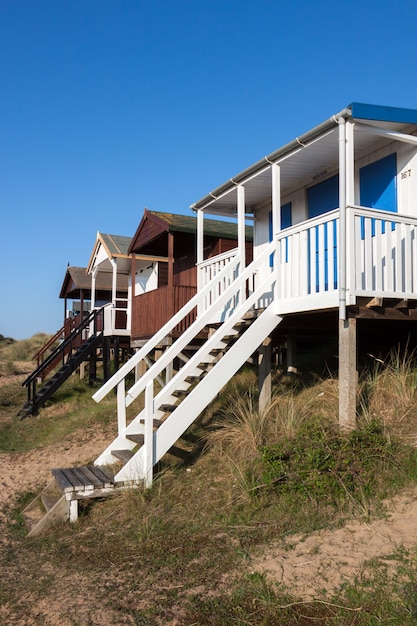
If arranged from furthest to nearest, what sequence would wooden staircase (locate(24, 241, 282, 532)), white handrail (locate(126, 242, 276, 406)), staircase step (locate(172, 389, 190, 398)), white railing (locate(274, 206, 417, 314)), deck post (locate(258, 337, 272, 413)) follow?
deck post (locate(258, 337, 272, 413)) < staircase step (locate(172, 389, 190, 398)) < white handrail (locate(126, 242, 276, 406)) < white railing (locate(274, 206, 417, 314)) < wooden staircase (locate(24, 241, 282, 532))

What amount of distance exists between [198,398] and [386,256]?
3.15 meters

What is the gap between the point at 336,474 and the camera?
605cm

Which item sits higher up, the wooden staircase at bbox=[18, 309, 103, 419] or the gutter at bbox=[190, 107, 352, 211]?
the gutter at bbox=[190, 107, 352, 211]

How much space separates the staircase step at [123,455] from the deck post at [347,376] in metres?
2.77

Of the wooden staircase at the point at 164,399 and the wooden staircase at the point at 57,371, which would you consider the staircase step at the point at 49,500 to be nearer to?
the wooden staircase at the point at 164,399

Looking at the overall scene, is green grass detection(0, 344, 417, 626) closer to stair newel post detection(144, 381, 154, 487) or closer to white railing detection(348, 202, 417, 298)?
stair newel post detection(144, 381, 154, 487)

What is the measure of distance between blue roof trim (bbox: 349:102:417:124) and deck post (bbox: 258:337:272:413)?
3.83m

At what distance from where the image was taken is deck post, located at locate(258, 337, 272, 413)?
975cm

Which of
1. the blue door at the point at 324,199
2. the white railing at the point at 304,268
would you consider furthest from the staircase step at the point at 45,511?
the blue door at the point at 324,199

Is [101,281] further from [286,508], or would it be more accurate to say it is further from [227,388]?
[286,508]

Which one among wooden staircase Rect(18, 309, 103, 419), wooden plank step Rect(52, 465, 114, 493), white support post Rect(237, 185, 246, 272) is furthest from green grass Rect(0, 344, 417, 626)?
wooden staircase Rect(18, 309, 103, 419)

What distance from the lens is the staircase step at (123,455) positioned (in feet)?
24.5

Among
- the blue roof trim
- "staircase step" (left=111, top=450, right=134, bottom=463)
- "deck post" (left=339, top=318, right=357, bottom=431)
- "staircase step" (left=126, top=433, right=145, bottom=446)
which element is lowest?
"staircase step" (left=111, top=450, right=134, bottom=463)

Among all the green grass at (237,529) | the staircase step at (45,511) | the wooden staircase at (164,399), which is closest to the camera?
the green grass at (237,529)
